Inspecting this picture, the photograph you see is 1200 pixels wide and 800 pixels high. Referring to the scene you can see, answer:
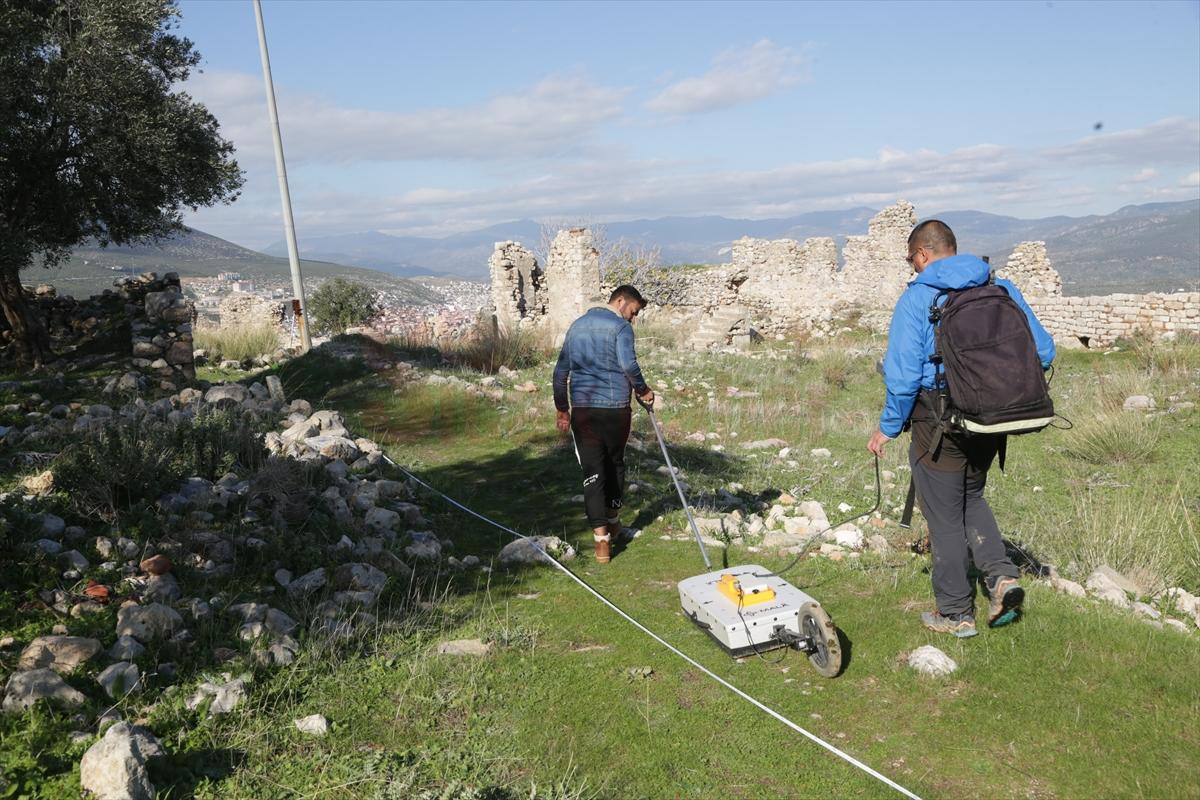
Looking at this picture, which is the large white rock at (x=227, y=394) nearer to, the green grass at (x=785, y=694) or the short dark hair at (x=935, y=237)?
the green grass at (x=785, y=694)

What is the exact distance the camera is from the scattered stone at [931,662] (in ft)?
13.9

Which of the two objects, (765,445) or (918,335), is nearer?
(918,335)

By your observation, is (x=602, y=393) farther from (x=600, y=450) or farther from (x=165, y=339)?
(x=165, y=339)

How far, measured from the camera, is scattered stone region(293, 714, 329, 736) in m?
3.77

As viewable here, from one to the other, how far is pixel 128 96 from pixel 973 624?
13565 millimetres

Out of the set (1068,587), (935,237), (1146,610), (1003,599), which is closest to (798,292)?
(1068,587)

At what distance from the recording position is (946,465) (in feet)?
14.8

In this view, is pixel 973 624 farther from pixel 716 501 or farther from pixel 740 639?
pixel 716 501

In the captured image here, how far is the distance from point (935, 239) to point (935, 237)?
0.04ft

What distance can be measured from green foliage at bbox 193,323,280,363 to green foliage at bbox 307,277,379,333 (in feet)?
52.3

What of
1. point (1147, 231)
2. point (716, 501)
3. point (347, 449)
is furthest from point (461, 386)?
point (1147, 231)

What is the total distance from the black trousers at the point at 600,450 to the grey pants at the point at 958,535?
8.12ft

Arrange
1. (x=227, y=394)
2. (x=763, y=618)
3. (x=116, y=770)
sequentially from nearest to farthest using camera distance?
1. (x=116, y=770)
2. (x=763, y=618)
3. (x=227, y=394)

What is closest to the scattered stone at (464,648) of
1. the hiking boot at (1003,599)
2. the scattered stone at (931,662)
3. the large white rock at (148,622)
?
the large white rock at (148,622)
